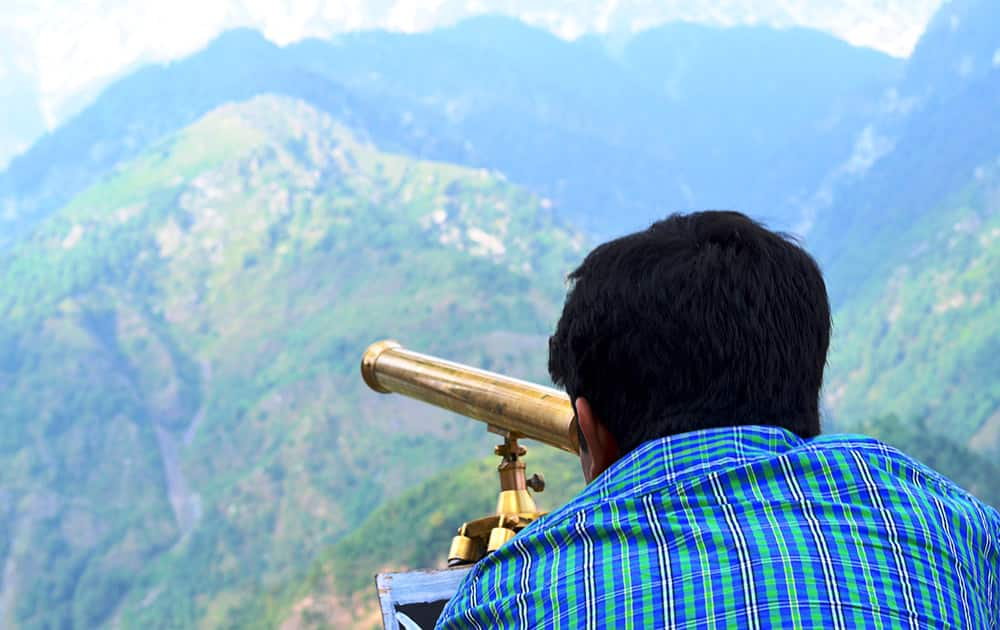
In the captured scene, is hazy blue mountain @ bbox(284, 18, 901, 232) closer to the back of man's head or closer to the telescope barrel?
the telescope barrel

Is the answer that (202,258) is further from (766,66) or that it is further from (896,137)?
(766,66)

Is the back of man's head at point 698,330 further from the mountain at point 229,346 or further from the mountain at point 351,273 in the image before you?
the mountain at point 229,346

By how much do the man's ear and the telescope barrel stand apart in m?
0.17

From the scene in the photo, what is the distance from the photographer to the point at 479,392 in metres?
1.01

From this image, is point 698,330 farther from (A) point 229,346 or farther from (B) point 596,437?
(A) point 229,346

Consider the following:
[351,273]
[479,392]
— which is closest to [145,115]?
[351,273]

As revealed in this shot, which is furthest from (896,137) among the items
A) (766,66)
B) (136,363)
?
(136,363)

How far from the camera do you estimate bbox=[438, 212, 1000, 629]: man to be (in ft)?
1.76

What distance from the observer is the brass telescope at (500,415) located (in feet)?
2.99

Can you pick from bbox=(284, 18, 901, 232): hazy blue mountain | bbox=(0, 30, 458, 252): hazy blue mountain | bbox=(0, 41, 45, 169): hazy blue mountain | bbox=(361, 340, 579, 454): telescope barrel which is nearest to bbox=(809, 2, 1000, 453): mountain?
bbox=(284, 18, 901, 232): hazy blue mountain

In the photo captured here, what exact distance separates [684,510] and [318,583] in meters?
23.1

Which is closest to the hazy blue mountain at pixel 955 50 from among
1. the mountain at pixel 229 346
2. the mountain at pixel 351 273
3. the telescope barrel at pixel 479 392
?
the mountain at pixel 351 273

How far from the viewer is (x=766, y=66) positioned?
180 feet

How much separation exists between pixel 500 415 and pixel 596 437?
→ 1.11 feet
